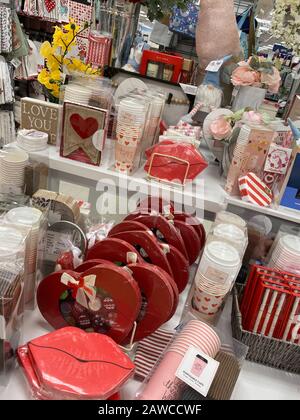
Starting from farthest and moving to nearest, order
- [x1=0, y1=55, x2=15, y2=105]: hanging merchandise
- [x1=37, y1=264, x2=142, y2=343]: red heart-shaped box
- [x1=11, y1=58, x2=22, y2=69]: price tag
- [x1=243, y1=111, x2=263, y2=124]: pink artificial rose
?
1. [x1=11, y1=58, x2=22, y2=69]: price tag
2. [x1=0, y1=55, x2=15, y2=105]: hanging merchandise
3. [x1=243, y1=111, x2=263, y2=124]: pink artificial rose
4. [x1=37, y1=264, x2=142, y2=343]: red heart-shaped box

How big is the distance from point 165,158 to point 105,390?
40.2 inches

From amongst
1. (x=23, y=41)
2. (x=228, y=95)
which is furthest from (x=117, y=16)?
(x=23, y=41)

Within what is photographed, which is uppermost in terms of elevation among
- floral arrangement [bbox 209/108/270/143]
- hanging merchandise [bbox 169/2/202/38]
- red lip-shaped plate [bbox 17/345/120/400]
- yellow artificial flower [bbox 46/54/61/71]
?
hanging merchandise [bbox 169/2/202/38]

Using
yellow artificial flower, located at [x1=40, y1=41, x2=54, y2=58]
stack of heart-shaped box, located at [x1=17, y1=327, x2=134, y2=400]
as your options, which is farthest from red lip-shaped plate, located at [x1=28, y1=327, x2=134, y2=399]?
yellow artificial flower, located at [x1=40, y1=41, x2=54, y2=58]

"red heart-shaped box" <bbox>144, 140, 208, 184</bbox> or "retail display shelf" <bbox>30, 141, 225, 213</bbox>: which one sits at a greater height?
"red heart-shaped box" <bbox>144, 140, 208, 184</bbox>

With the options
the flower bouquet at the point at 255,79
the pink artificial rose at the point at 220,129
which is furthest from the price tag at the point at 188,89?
the pink artificial rose at the point at 220,129

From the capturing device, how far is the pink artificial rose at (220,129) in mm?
1880

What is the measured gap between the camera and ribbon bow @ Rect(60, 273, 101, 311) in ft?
3.99

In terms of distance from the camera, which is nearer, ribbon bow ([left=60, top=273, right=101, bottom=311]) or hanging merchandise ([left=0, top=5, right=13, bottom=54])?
ribbon bow ([left=60, top=273, right=101, bottom=311])

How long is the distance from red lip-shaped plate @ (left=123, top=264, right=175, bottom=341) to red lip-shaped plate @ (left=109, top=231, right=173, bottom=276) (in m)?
0.14

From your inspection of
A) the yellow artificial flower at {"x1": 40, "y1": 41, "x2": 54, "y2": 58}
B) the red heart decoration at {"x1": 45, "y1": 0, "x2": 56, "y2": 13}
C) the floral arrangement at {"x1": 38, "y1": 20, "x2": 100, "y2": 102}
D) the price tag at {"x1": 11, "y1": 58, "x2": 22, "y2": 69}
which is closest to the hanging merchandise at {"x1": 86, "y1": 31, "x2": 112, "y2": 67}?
the floral arrangement at {"x1": 38, "y1": 20, "x2": 100, "y2": 102}

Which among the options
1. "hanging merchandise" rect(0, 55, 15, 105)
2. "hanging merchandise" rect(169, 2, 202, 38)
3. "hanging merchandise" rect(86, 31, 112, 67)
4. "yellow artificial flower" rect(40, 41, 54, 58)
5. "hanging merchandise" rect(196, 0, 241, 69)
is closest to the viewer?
"yellow artificial flower" rect(40, 41, 54, 58)

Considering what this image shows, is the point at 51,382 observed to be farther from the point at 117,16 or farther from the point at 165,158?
the point at 117,16

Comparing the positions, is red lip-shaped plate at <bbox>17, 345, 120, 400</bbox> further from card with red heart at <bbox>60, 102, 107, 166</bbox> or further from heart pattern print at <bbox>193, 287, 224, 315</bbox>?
card with red heart at <bbox>60, 102, 107, 166</bbox>
